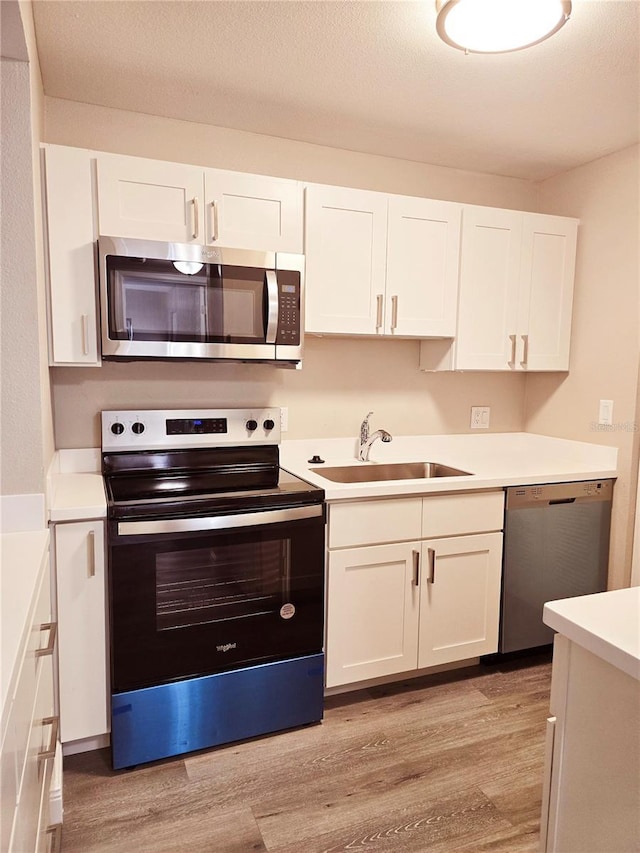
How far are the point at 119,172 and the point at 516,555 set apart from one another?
220cm

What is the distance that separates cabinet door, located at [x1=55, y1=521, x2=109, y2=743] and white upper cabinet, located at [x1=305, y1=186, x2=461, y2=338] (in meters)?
1.21

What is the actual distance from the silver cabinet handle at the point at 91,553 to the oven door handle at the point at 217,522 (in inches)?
3.9

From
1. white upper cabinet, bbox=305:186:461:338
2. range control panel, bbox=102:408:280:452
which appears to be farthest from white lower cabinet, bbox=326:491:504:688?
white upper cabinet, bbox=305:186:461:338

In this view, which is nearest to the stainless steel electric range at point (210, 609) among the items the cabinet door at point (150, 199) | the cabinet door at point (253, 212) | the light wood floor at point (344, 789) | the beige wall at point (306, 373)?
the light wood floor at point (344, 789)

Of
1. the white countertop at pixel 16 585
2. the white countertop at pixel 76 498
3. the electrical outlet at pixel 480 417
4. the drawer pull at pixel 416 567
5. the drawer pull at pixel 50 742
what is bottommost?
the drawer pull at pixel 50 742

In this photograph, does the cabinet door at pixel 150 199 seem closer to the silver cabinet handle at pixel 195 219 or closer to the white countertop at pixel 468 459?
the silver cabinet handle at pixel 195 219

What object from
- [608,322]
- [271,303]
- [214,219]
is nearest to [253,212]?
[214,219]

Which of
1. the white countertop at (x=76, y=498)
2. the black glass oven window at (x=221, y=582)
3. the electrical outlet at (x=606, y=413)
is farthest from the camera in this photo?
the electrical outlet at (x=606, y=413)

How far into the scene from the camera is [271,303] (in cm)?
225

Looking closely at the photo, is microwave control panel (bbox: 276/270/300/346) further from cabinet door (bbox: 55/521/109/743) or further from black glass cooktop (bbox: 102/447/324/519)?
cabinet door (bbox: 55/521/109/743)

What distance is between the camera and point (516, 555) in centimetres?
259

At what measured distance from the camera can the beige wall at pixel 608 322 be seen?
271 centimetres

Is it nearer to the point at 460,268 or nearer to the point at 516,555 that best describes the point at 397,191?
the point at 460,268

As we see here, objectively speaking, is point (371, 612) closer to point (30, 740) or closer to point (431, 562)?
point (431, 562)
